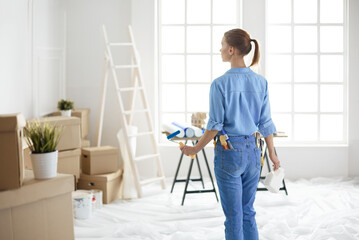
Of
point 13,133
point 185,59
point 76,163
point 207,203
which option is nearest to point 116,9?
point 185,59

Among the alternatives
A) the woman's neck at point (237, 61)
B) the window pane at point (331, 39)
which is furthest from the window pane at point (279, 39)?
the woman's neck at point (237, 61)

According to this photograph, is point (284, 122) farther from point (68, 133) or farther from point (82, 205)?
point (82, 205)

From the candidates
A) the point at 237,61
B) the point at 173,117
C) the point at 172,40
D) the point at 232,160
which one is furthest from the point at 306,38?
the point at 232,160

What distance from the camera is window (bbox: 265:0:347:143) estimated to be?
6344 mm

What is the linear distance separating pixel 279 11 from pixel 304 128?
4.92 ft

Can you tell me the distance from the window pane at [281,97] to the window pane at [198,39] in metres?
0.97

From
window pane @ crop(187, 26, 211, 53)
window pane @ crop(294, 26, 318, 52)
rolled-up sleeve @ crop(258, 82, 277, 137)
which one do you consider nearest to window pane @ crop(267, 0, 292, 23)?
window pane @ crop(294, 26, 318, 52)

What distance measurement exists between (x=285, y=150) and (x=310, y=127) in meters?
0.48

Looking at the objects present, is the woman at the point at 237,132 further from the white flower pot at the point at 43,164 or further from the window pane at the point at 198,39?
the window pane at the point at 198,39

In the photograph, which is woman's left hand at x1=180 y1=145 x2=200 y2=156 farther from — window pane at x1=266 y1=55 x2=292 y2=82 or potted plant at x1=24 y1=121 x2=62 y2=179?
window pane at x1=266 y1=55 x2=292 y2=82

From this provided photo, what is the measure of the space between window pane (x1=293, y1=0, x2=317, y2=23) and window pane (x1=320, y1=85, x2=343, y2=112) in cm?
86

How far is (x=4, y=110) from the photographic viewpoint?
4438mm

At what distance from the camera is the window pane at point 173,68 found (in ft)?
21.0

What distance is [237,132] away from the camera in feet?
9.61
